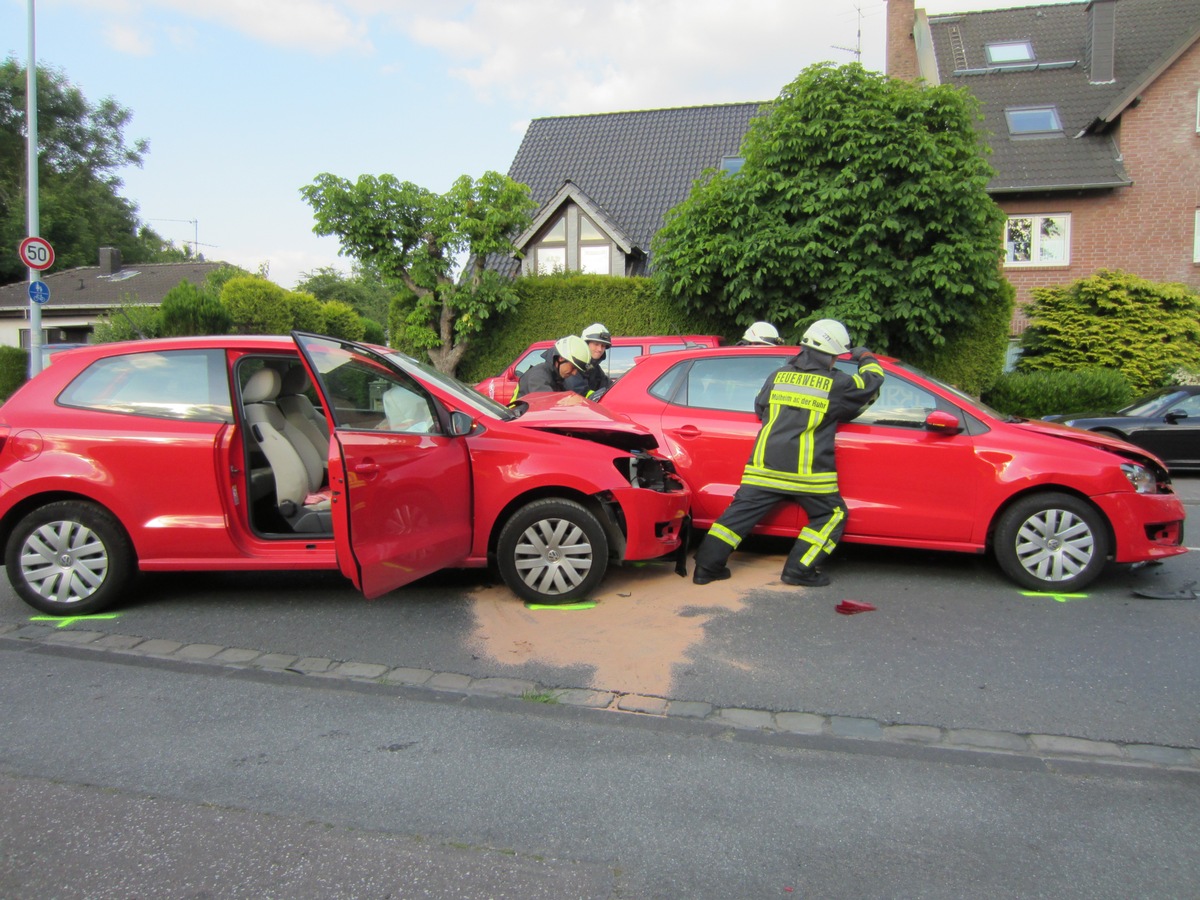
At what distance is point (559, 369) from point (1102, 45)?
25.7 metres

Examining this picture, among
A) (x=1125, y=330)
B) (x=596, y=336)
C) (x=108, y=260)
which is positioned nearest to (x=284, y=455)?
(x=596, y=336)

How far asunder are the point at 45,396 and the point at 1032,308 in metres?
20.8

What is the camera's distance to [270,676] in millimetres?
→ 4445

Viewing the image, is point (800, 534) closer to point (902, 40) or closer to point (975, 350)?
point (975, 350)

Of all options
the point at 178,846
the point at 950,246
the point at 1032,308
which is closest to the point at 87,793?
the point at 178,846

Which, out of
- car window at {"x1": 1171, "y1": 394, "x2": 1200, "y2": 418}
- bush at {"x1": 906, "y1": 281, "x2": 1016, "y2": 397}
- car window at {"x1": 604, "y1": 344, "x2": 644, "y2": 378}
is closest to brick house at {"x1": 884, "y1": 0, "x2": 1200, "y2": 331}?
bush at {"x1": 906, "y1": 281, "x2": 1016, "y2": 397}

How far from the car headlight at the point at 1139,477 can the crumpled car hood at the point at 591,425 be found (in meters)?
3.05

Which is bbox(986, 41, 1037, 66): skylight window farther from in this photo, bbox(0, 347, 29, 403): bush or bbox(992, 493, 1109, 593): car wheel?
bbox(0, 347, 29, 403): bush

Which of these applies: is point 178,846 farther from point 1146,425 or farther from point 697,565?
point 1146,425

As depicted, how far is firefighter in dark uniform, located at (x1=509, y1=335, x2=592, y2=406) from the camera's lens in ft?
25.9

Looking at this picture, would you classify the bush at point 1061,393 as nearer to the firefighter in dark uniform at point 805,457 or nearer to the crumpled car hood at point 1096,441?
the crumpled car hood at point 1096,441

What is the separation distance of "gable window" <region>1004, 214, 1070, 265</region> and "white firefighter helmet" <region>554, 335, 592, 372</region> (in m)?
20.0

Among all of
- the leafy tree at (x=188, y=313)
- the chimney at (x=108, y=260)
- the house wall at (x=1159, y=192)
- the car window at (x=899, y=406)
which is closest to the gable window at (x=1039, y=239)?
the house wall at (x=1159, y=192)

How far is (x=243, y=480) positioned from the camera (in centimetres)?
532
